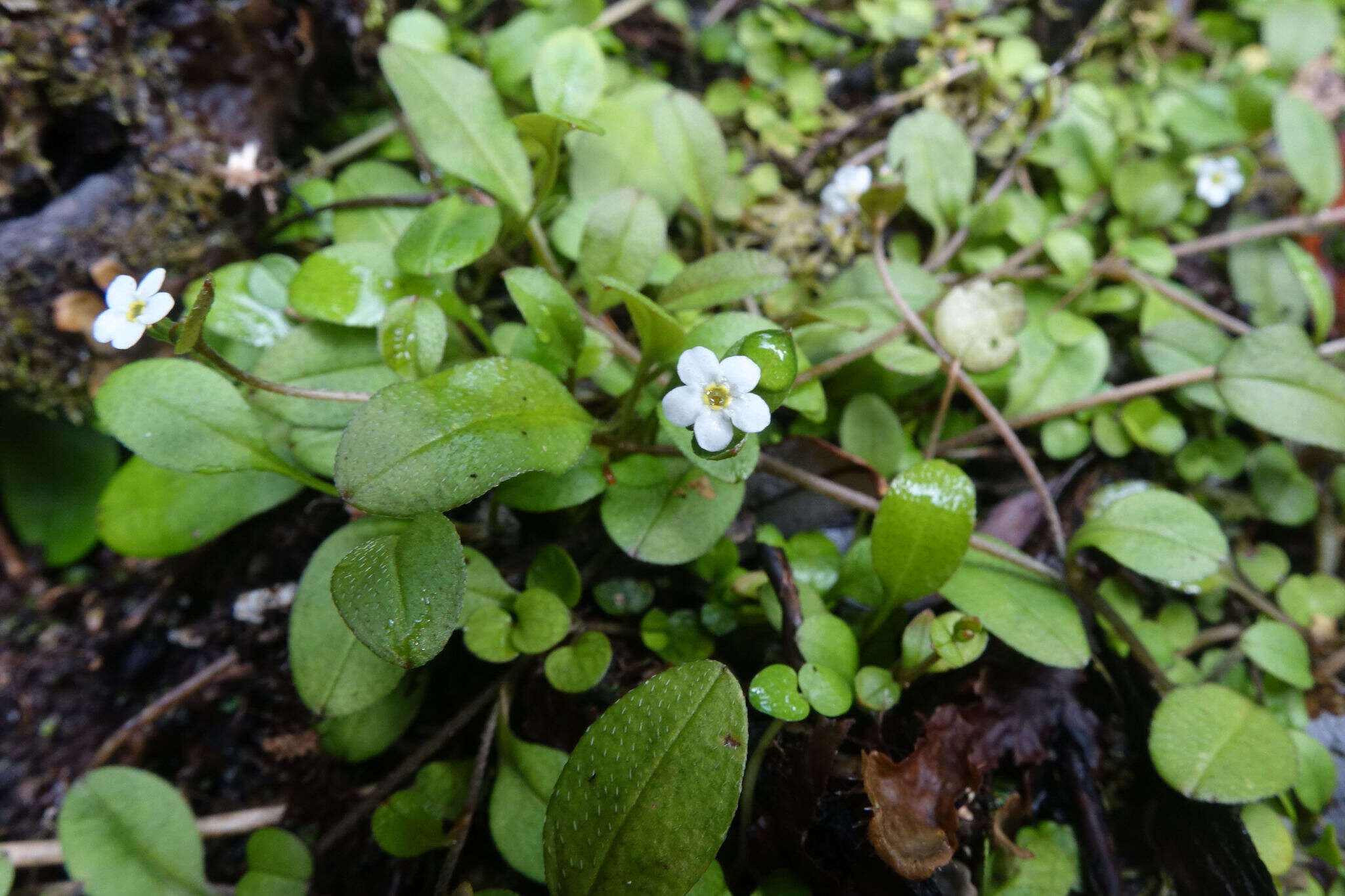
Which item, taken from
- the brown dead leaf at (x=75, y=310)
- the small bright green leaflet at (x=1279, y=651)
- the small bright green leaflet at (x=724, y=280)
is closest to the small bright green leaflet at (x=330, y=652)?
the small bright green leaflet at (x=724, y=280)

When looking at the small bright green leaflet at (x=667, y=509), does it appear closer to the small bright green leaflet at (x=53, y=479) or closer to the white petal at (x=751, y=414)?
the white petal at (x=751, y=414)

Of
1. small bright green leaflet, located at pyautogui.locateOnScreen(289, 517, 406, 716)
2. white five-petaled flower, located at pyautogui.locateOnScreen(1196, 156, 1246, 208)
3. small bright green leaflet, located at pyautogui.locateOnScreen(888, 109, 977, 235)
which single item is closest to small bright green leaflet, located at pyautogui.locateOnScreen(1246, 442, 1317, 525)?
white five-petaled flower, located at pyautogui.locateOnScreen(1196, 156, 1246, 208)

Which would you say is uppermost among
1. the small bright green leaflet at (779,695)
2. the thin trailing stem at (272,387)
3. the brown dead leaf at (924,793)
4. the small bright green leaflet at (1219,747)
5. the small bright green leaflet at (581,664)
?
the thin trailing stem at (272,387)

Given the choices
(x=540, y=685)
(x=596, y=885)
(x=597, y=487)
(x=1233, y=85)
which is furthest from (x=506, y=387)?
(x=1233, y=85)

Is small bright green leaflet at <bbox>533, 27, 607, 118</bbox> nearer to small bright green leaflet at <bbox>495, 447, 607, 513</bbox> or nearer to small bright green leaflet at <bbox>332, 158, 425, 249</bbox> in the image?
small bright green leaflet at <bbox>332, 158, 425, 249</bbox>

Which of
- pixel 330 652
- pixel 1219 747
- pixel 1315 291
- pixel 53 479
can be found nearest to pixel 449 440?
pixel 330 652
